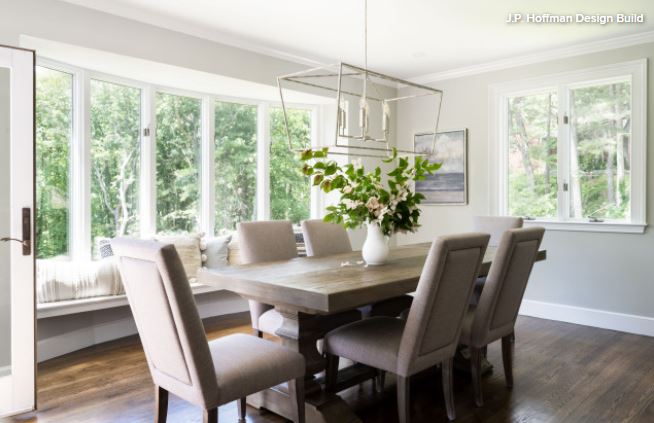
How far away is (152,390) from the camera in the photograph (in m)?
2.89

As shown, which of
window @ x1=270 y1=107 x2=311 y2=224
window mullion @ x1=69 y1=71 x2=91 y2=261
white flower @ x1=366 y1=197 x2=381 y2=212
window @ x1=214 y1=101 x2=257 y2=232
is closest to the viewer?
white flower @ x1=366 y1=197 x2=381 y2=212

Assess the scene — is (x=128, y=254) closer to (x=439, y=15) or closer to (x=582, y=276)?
(x=439, y=15)

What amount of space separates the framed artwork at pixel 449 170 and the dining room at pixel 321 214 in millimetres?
26

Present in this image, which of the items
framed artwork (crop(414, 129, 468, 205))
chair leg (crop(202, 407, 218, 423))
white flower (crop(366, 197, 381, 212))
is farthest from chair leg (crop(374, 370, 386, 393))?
framed artwork (crop(414, 129, 468, 205))

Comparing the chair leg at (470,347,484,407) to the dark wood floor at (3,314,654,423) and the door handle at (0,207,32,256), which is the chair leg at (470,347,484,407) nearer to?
the dark wood floor at (3,314,654,423)

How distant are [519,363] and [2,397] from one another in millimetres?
3131

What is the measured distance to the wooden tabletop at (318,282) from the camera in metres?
2.03

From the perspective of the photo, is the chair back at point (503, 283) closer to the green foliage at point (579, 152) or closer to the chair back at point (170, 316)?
the chair back at point (170, 316)

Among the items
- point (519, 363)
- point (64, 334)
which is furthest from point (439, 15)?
point (64, 334)

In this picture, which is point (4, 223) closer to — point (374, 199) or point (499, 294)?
point (374, 199)

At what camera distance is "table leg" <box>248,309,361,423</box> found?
93.6 inches

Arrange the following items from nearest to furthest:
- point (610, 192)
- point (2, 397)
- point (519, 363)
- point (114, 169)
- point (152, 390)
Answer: point (2, 397), point (152, 390), point (519, 363), point (114, 169), point (610, 192)

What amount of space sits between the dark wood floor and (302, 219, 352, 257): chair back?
98 cm

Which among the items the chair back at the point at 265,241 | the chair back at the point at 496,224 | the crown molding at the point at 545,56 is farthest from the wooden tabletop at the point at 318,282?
the crown molding at the point at 545,56
